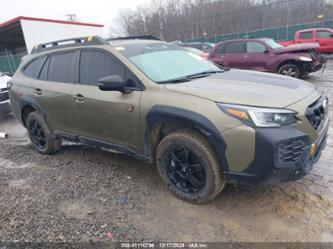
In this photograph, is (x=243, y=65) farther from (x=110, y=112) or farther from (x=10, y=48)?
(x=10, y=48)

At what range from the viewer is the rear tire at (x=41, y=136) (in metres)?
4.30

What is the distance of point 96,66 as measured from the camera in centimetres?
343

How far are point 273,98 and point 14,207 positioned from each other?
306 centimetres

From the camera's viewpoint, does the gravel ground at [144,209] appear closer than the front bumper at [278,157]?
No

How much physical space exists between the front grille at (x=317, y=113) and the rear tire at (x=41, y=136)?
367cm

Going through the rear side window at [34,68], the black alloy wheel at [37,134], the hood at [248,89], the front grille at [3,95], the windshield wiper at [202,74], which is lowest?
the black alloy wheel at [37,134]

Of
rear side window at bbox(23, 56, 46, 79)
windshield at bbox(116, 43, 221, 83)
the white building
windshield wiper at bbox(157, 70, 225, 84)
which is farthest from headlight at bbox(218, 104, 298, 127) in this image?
the white building

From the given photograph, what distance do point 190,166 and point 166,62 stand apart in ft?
4.41

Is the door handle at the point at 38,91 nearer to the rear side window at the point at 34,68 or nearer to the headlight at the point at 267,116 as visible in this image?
the rear side window at the point at 34,68

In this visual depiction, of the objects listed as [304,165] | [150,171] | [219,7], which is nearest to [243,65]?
[150,171]

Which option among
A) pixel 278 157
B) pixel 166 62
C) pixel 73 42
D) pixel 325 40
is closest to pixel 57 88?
pixel 73 42

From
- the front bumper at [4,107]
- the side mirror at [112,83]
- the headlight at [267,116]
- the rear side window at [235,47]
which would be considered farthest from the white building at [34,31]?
the headlight at [267,116]

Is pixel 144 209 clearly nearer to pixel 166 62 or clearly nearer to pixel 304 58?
pixel 166 62

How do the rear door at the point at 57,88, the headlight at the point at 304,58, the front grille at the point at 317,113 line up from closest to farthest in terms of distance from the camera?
the front grille at the point at 317,113 → the rear door at the point at 57,88 → the headlight at the point at 304,58
